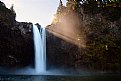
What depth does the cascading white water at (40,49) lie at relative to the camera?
289ft

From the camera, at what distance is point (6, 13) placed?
87750mm

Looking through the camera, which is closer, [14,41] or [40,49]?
[14,41]

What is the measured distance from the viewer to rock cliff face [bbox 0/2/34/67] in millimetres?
84625

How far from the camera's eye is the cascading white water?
3467 inches

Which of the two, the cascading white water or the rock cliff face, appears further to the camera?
the cascading white water

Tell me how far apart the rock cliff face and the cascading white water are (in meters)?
1.74

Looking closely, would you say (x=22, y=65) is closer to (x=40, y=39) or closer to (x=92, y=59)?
(x=40, y=39)

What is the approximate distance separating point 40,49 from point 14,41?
9.58 metres

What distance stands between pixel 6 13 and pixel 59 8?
26520 millimetres

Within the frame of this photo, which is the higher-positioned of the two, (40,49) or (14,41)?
(14,41)

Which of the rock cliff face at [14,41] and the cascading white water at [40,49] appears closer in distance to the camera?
the rock cliff face at [14,41]

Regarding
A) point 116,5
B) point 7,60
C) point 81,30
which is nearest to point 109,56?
point 81,30

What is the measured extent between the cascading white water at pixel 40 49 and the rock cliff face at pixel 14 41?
1.74m

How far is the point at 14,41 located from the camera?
282 ft
